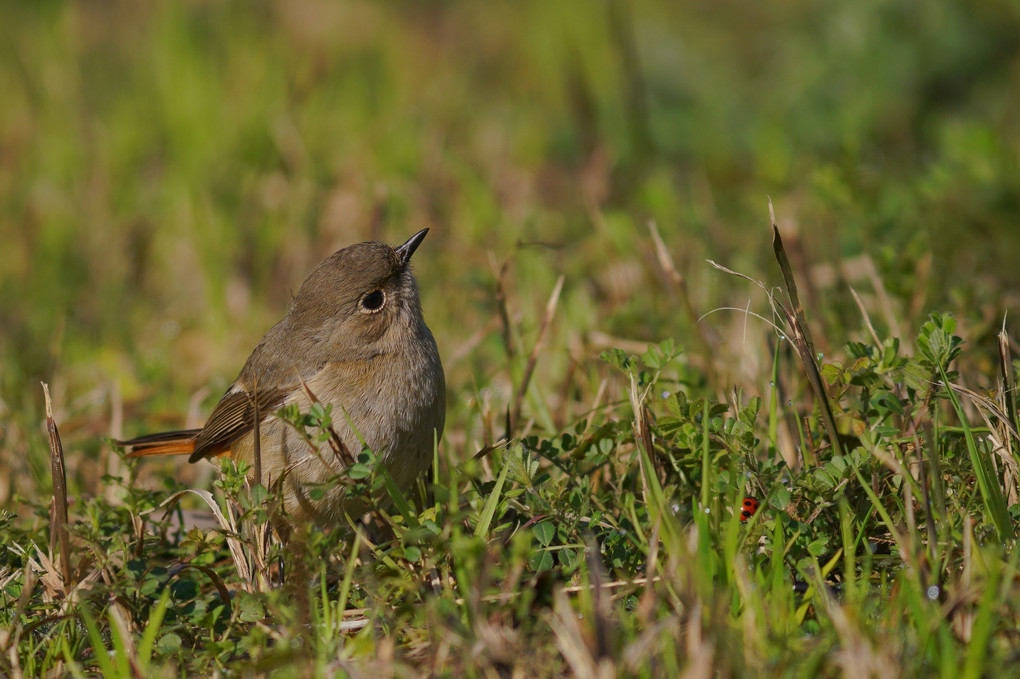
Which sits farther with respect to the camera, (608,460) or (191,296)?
(191,296)

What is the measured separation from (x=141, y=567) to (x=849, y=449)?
2138 mm

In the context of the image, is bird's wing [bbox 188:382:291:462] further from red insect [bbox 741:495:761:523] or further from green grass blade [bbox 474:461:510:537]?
red insect [bbox 741:495:761:523]

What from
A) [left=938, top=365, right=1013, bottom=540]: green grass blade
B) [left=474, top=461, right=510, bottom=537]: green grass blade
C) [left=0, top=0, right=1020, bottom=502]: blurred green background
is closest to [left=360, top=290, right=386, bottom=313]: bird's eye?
[left=0, top=0, right=1020, bottom=502]: blurred green background

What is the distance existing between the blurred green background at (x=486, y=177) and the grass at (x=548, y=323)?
28 millimetres

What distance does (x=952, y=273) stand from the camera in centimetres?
475

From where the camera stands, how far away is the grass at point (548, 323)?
250cm

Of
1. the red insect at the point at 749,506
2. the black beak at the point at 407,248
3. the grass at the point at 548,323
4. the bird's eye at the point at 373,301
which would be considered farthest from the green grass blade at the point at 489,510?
the black beak at the point at 407,248

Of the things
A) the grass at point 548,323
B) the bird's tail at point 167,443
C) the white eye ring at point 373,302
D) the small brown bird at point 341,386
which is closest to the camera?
the grass at point 548,323

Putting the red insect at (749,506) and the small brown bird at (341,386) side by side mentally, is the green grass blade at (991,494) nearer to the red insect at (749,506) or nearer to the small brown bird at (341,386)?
the red insect at (749,506)

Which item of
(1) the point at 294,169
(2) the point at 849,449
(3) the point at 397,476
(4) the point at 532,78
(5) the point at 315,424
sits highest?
(4) the point at 532,78

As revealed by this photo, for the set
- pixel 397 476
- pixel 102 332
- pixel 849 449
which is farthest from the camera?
pixel 102 332

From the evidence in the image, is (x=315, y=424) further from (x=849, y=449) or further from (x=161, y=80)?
(x=161, y=80)

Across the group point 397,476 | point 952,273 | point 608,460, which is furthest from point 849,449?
point 952,273

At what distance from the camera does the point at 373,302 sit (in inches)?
150
